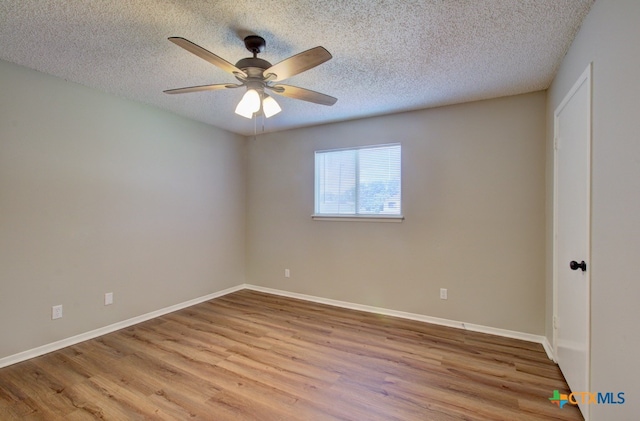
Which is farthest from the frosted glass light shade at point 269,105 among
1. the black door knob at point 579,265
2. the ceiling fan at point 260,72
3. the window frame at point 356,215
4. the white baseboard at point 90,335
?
the white baseboard at point 90,335

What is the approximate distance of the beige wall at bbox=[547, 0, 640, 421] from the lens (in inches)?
46.6

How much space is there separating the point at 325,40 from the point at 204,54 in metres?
0.85

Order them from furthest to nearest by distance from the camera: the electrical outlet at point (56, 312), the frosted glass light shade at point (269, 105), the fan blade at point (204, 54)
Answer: the electrical outlet at point (56, 312) < the frosted glass light shade at point (269, 105) < the fan blade at point (204, 54)

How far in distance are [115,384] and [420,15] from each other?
3.21m

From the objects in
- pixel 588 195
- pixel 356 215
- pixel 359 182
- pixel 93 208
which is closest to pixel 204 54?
pixel 93 208

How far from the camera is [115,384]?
206cm

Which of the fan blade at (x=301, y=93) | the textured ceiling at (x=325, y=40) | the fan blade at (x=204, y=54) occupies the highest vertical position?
the textured ceiling at (x=325, y=40)

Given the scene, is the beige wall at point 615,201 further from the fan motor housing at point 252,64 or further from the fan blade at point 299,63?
the fan motor housing at point 252,64

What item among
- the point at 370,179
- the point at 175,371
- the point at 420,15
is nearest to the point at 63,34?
the point at 420,15

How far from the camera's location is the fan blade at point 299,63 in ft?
5.09

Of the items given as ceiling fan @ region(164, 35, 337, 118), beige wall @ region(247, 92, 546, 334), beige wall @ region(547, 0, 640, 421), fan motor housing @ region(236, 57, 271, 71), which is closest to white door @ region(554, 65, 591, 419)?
beige wall @ region(547, 0, 640, 421)

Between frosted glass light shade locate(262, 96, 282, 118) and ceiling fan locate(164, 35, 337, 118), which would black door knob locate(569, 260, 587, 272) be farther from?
frosted glass light shade locate(262, 96, 282, 118)

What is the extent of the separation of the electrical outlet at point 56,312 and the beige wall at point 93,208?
0.04m

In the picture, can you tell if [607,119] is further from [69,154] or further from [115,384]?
[69,154]
